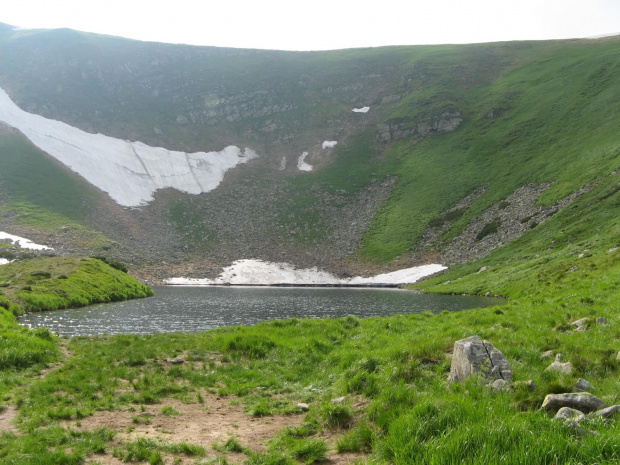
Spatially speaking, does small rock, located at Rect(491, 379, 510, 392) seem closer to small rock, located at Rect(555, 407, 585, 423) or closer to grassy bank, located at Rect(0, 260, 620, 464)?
grassy bank, located at Rect(0, 260, 620, 464)

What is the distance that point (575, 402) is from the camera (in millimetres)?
6570

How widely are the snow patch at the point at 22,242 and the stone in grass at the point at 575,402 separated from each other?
89.3 meters

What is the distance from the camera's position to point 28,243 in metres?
75.9

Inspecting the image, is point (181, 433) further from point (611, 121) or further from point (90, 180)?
point (90, 180)

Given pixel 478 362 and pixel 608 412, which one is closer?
pixel 608 412

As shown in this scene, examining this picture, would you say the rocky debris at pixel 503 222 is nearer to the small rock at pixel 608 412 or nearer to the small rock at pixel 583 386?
the small rock at pixel 583 386

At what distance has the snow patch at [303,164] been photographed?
135375mm

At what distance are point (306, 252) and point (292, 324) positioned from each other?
76.7 metres

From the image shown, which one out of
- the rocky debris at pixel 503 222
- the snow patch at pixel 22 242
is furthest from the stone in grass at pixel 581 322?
the snow patch at pixel 22 242

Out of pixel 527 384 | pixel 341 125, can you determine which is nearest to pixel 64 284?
pixel 527 384

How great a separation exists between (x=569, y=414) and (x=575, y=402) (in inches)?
25.3

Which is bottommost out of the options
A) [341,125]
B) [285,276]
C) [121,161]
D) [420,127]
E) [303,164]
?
[285,276]

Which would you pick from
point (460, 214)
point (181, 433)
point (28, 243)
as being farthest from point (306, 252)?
point (181, 433)

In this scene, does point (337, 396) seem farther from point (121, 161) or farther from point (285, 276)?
point (121, 161)
